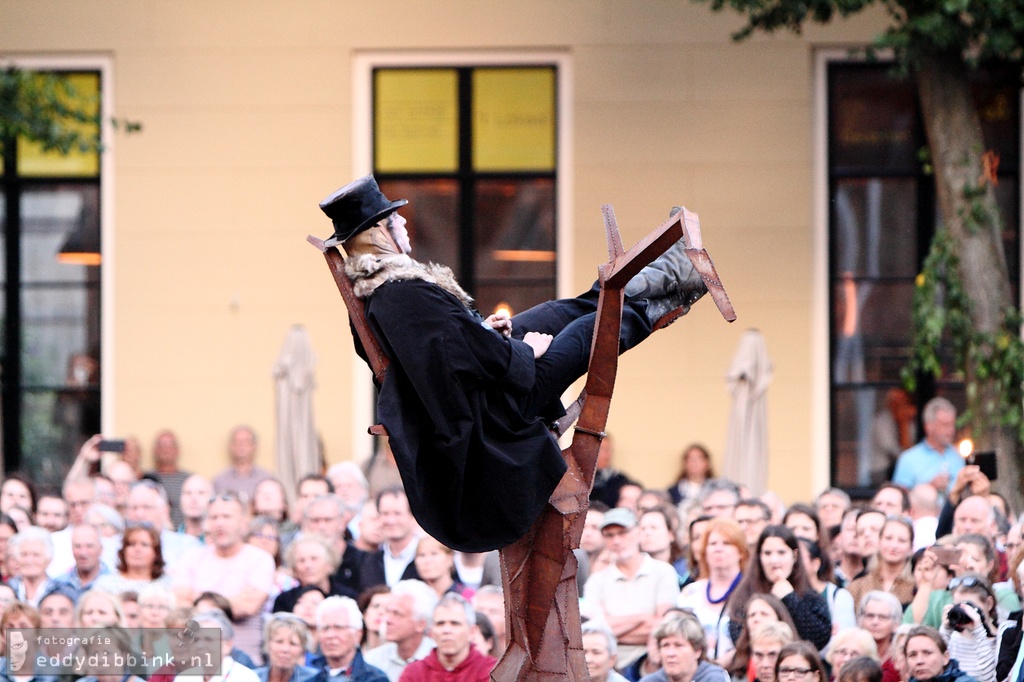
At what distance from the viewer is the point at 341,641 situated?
661cm

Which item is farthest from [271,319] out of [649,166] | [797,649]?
[797,649]

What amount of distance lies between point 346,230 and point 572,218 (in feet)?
27.6

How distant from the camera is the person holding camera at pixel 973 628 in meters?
5.87

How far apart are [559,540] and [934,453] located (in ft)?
23.5

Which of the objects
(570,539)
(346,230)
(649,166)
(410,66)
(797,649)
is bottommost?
(797,649)

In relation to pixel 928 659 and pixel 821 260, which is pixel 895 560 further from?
pixel 821 260

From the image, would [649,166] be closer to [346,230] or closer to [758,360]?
[758,360]

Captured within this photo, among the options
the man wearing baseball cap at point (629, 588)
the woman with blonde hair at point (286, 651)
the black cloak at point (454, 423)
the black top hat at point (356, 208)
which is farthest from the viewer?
the man wearing baseball cap at point (629, 588)

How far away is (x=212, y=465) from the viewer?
40.9 feet

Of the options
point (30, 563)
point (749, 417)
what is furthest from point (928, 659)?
point (749, 417)

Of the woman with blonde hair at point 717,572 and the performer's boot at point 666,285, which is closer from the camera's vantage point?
the performer's boot at point 666,285

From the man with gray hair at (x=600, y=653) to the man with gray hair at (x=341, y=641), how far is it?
903 mm

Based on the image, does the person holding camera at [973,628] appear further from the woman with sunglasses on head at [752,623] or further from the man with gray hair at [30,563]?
the man with gray hair at [30,563]

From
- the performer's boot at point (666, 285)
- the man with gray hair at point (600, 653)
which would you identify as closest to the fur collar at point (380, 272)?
the performer's boot at point (666, 285)
